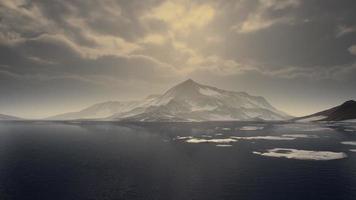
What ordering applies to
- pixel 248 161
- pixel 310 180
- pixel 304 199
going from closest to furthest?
pixel 304 199, pixel 310 180, pixel 248 161

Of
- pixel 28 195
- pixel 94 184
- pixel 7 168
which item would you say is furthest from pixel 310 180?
pixel 7 168

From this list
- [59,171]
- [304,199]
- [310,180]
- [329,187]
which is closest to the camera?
[304,199]

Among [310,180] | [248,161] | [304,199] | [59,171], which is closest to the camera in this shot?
[304,199]

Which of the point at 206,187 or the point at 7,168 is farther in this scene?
the point at 7,168

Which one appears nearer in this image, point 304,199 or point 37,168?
point 304,199

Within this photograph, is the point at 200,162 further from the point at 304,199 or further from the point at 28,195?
the point at 28,195

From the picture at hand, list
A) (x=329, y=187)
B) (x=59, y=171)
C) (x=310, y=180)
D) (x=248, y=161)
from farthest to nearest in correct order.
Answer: (x=248, y=161)
(x=59, y=171)
(x=310, y=180)
(x=329, y=187)

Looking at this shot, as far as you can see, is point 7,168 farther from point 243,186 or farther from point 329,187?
point 329,187

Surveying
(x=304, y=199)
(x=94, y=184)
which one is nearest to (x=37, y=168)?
(x=94, y=184)
